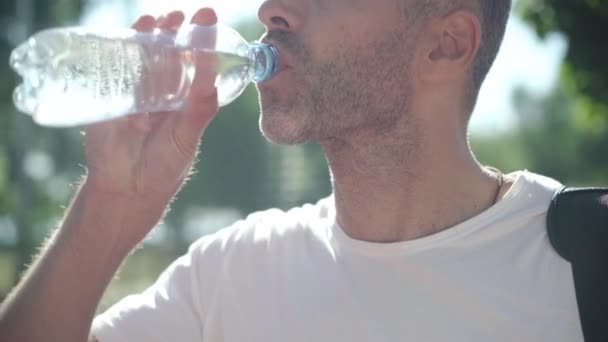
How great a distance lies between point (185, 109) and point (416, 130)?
2.53 feet

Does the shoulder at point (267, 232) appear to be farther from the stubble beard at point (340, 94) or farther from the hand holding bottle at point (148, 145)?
the hand holding bottle at point (148, 145)

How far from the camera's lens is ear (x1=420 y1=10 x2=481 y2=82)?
2908 millimetres

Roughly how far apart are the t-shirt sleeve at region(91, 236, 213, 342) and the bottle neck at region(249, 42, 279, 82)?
61cm

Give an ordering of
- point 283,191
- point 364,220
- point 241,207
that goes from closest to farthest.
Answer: point 364,220 < point 283,191 < point 241,207

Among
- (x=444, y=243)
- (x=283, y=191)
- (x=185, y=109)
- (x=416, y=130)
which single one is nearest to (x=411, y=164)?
(x=416, y=130)

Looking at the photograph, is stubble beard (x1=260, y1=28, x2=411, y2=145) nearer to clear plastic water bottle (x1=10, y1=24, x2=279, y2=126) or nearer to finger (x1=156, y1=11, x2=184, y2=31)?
clear plastic water bottle (x1=10, y1=24, x2=279, y2=126)

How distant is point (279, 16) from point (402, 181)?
0.60 metres

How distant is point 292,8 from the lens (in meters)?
2.72

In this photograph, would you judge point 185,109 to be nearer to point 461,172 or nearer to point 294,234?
point 294,234

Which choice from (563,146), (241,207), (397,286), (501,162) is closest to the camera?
(397,286)

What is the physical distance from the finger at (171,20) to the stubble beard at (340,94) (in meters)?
0.33

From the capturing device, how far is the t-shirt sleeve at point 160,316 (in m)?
2.75

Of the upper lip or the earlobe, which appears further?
the earlobe

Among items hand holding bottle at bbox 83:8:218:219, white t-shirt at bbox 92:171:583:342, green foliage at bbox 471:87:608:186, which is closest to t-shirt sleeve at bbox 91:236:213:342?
white t-shirt at bbox 92:171:583:342
